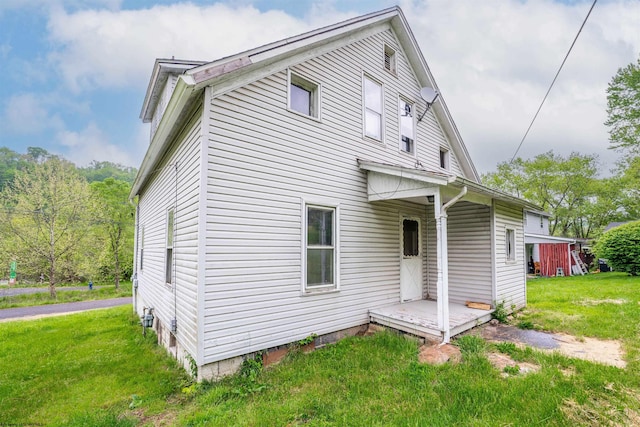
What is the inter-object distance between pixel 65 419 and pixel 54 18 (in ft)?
110

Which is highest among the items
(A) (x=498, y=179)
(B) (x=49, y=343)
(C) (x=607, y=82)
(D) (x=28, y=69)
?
(D) (x=28, y=69)

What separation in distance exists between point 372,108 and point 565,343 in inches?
229

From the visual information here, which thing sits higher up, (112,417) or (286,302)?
(286,302)

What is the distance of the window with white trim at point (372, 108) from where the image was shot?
6559 millimetres

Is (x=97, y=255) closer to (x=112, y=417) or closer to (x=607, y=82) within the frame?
(x=112, y=417)

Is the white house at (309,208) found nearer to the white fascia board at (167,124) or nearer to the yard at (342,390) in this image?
the white fascia board at (167,124)

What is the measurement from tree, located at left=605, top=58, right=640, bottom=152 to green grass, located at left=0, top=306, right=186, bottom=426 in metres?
30.2

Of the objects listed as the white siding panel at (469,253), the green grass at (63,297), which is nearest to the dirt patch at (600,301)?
the white siding panel at (469,253)

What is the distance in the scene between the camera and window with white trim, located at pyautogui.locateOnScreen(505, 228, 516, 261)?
7458mm

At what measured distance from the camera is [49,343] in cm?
669

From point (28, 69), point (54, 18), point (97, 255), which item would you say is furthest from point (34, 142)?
point (97, 255)

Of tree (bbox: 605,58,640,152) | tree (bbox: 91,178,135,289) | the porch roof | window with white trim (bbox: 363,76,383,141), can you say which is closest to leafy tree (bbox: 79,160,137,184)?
tree (bbox: 91,178,135,289)

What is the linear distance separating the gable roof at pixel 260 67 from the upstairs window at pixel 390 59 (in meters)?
0.47

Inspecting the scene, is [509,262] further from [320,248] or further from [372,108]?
[320,248]
